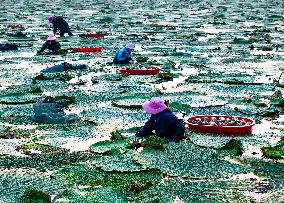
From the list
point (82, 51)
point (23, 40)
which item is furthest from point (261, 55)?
point (23, 40)

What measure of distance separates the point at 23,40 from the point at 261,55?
7.54 meters

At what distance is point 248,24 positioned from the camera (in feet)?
78.5

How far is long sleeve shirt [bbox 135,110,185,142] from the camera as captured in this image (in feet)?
23.5

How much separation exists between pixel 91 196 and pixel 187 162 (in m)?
1.39

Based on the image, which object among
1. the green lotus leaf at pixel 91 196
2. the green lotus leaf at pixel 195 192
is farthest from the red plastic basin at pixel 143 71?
the green lotus leaf at pixel 91 196

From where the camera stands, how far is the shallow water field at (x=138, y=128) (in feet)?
19.2

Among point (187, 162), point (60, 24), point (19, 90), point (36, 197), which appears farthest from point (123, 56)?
point (36, 197)

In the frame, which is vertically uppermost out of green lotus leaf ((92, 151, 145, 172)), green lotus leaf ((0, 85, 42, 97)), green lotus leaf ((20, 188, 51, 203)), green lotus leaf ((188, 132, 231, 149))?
green lotus leaf ((20, 188, 51, 203))

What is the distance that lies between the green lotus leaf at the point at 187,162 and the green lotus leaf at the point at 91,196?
0.83 m

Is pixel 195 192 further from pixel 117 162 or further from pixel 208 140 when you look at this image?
pixel 208 140

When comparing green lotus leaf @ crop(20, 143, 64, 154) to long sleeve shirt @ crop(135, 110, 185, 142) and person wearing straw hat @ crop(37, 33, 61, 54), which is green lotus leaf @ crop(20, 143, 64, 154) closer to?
long sleeve shirt @ crop(135, 110, 185, 142)

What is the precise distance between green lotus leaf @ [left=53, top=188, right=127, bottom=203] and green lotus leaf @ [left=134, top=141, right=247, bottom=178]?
825 mm

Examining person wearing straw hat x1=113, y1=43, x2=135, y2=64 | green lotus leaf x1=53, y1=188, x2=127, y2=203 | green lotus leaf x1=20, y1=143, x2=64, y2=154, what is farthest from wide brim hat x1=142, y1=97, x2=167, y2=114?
person wearing straw hat x1=113, y1=43, x2=135, y2=64

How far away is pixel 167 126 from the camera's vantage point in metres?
7.21
